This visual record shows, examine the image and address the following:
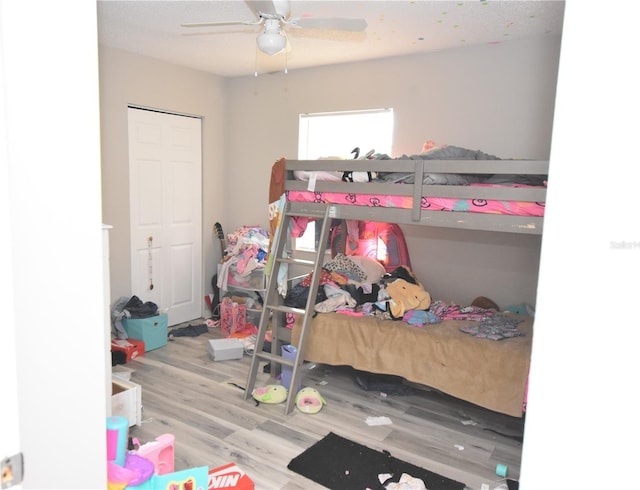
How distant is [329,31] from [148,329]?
2.90m

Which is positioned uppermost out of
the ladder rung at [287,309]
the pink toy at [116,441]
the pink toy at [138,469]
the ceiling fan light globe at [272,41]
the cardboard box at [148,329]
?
the ceiling fan light globe at [272,41]

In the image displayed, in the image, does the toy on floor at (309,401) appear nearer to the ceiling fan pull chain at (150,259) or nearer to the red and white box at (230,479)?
the red and white box at (230,479)

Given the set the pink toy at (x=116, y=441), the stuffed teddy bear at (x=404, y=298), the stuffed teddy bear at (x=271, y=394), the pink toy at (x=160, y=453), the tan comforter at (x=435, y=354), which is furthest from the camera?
the stuffed teddy bear at (x=404, y=298)

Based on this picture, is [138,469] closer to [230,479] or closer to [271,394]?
[230,479]

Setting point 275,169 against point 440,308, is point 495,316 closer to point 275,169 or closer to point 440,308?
point 440,308

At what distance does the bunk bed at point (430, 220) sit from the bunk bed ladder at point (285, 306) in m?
0.07

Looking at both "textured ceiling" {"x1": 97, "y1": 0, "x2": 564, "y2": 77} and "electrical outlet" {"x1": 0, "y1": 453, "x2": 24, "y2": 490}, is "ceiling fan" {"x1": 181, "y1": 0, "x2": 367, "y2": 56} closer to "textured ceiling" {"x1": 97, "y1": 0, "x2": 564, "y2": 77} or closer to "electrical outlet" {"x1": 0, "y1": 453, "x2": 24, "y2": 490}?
"textured ceiling" {"x1": 97, "y1": 0, "x2": 564, "y2": 77}

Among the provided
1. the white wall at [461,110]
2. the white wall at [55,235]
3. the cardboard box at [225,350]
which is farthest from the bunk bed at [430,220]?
the white wall at [55,235]

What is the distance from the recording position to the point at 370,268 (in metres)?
3.80

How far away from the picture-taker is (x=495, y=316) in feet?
11.0

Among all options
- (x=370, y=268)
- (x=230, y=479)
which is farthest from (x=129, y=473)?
(x=370, y=268)

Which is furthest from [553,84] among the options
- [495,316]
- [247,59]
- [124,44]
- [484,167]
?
[124,44]

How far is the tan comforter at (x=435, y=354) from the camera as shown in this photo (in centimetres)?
279

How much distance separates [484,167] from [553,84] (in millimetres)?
1297
